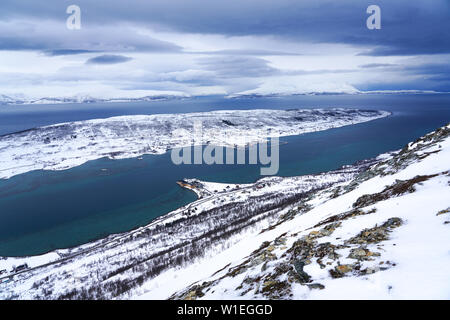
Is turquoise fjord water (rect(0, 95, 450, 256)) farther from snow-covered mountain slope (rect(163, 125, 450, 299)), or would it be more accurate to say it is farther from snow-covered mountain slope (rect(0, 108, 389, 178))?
snow-covered mountain slope (rect(163, 125, 450, 299))

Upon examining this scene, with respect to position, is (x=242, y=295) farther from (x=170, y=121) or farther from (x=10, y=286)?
(x=170, y=121)

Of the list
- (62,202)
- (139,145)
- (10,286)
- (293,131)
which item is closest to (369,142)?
(293,131)

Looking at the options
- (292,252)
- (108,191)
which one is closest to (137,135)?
(108,191)

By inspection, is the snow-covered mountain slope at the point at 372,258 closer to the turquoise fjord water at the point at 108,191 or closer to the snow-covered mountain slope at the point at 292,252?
the snow-covered mountain slope at the point at 292,252

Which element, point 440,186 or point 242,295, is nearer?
point 242,295

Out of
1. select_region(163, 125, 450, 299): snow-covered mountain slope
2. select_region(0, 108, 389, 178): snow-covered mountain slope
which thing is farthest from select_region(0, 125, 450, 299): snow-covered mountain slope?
select_region(0, 108, 389, 178): snow-covered mountain slope
